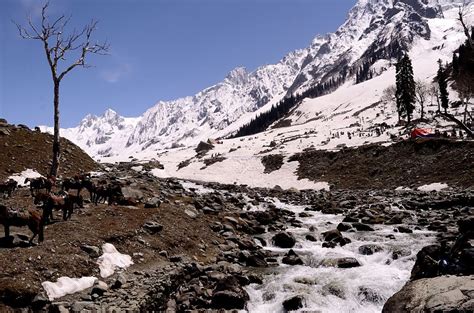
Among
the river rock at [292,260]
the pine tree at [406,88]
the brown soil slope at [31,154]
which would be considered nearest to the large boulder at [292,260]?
the river rock at [292,260]

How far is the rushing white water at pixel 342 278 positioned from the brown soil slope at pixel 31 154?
22.7m

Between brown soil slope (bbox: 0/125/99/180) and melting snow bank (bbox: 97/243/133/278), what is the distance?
18.3 metres

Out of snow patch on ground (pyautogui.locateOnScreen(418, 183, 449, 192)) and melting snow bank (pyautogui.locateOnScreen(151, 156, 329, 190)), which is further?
melting snow bank (pyautogui.locateOnScreen(151, 156, 329, 190))

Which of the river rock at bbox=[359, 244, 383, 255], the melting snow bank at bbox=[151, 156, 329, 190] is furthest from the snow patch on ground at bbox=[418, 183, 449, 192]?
the river rock at bbox=[359, 244, 383, 255]

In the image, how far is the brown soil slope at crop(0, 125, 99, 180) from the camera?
31.5m

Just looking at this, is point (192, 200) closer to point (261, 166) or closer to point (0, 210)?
point (0, 210)

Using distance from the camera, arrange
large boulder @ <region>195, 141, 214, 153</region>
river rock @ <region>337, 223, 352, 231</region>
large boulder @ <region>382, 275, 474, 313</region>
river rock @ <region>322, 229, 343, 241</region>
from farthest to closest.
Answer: large boulder @ <region>195, 141, 214, 153</region> < river rock @ <region>337, 223, 352, 231</region> < river rock @ <region>322, 229, 343, 241</region> < large boulder @ <region>382, 275, 474, 313</region>

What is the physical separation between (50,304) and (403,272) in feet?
46.0

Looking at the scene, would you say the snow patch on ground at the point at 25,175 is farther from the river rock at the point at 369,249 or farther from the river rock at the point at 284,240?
the river rock at the point at 369,249

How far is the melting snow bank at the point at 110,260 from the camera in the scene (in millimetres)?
13827

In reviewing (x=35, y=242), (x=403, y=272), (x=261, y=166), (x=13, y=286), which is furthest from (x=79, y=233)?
(x=261, y=166)

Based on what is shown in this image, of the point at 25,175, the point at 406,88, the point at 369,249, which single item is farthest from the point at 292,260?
the point at 406,88

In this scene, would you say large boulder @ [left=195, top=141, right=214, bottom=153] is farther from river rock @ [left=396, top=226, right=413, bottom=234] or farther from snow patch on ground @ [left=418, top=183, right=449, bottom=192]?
river rock @ [left=396, top=226, right=413, bottom=234]

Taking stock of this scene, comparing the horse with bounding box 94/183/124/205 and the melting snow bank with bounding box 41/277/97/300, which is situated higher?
the horse with bounding box 94/183/124/205
